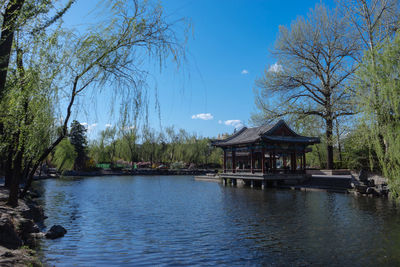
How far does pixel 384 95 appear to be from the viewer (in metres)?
5.15

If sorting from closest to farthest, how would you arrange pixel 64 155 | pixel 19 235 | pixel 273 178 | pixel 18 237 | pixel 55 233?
pixel 18 237, pixel 19 235, pixel 55 233, pixel 273 178, pixel 64 155

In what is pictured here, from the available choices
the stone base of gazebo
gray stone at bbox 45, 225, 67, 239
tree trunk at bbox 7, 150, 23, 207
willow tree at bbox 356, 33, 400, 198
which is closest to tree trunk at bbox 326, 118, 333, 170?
the stone base of gazebo

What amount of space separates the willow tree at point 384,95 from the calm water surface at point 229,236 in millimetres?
1733

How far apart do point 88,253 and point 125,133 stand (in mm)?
3877

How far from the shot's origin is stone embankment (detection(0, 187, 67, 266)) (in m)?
3.94

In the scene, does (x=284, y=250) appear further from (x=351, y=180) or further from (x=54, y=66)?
(x=351, y=180)

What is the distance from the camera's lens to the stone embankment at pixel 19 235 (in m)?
3.94

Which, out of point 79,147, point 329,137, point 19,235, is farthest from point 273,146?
point 79,147

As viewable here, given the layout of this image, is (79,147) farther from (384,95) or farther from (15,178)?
(384,95)

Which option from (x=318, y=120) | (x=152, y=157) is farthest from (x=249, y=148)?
(x=152, y=157)

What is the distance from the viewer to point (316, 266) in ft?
16.5

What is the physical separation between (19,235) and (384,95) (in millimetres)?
7494

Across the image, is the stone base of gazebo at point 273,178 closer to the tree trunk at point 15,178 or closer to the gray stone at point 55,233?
the gray stone at point 55,233

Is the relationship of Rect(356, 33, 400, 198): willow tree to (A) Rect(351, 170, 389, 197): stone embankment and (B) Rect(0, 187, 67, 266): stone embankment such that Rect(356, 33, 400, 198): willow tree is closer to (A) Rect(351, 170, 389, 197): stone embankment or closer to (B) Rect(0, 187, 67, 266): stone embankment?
(B) Rect(0, 187, 67, 266): stone embankment
